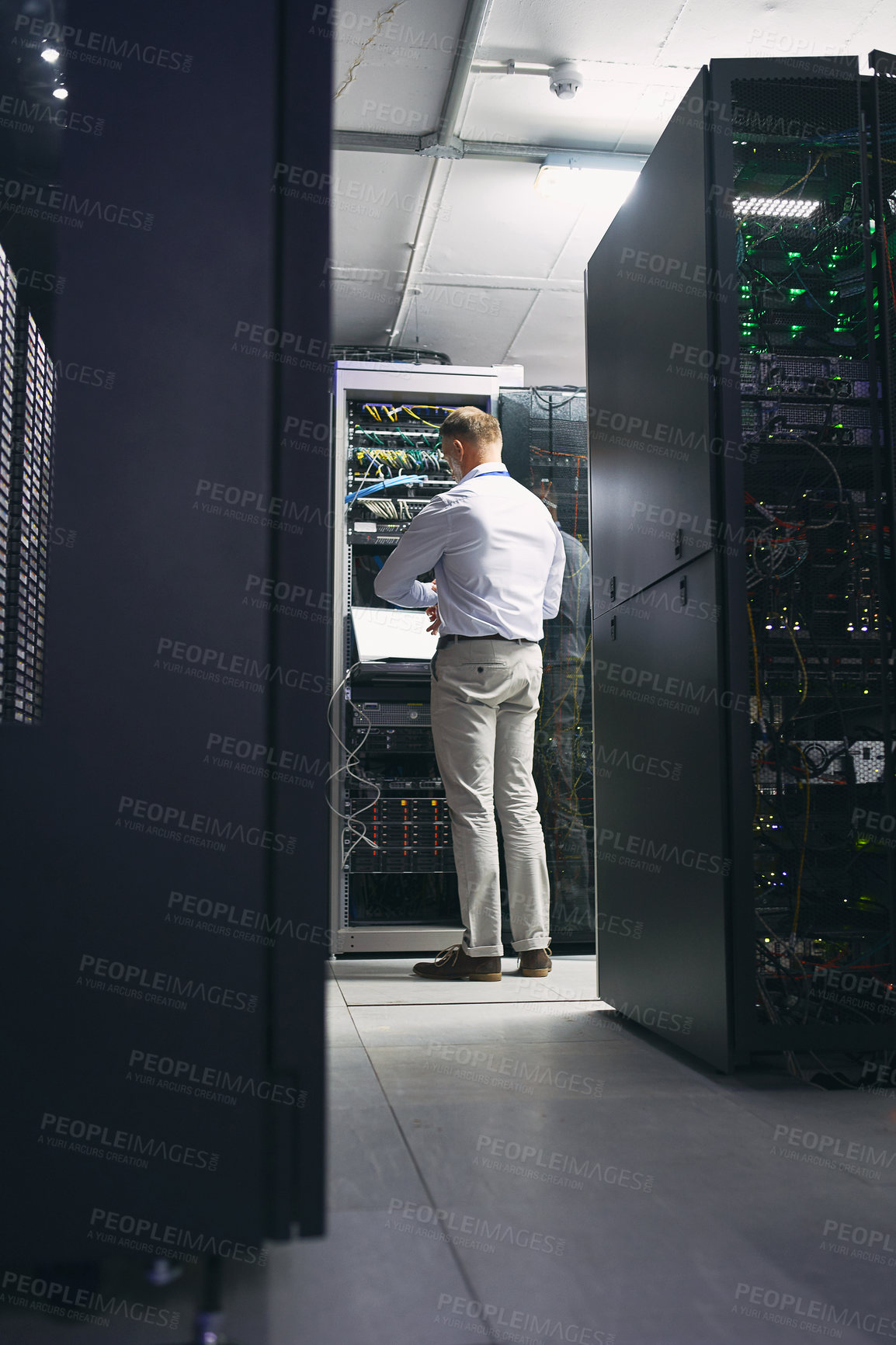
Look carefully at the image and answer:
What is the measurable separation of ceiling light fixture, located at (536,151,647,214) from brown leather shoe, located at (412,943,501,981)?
138 inches

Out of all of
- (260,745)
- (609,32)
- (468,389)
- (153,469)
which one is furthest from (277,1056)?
(609,32)

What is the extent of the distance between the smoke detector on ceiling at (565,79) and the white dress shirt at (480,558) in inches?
71.7

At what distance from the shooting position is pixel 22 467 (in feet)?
4.28

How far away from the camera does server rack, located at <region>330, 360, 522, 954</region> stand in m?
3.99

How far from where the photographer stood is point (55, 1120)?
110 centimetres

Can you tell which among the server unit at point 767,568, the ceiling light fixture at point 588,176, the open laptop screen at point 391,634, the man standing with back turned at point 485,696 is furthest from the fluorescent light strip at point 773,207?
the ceiling light fixture at point 588,176

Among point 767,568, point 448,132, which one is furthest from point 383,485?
point 767,568

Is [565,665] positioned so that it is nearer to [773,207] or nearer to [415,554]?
[415,554]

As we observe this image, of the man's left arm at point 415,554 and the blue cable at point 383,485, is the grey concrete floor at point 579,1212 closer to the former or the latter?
the man's left arm at point 415,554

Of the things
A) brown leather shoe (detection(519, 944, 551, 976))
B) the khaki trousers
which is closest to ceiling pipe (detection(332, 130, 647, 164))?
the khaki trousers

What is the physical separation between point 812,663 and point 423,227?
3901 millimetres

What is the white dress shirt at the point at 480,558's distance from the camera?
343cm

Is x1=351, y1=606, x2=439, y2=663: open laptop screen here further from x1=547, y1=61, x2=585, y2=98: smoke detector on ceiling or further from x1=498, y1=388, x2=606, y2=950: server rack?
x1=547, y1=61, x2=585, y2=98: smoke detector on ceiling

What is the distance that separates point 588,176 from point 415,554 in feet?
8.21
